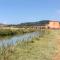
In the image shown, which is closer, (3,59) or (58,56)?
(3,59)

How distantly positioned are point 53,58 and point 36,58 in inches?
34.2

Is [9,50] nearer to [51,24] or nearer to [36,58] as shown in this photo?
[36,58]


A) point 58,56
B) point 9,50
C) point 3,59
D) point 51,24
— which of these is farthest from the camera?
point 51,24

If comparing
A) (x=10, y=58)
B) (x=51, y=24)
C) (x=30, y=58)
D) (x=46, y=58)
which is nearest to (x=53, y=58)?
(x=46, y=58)

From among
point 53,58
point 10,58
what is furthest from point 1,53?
point 53,58

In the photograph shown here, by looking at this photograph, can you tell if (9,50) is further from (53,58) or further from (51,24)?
(51,24)

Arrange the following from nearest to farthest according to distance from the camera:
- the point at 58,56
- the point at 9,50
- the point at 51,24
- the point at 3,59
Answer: the point at 3,59 → the point at 58,56 → the point at 9,50 → the point at 51,24

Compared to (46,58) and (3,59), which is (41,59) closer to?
(46,58)

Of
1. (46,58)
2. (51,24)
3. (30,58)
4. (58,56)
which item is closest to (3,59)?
(30,58)

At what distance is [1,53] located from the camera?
12.9m

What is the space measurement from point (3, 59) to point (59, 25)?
82.7 m

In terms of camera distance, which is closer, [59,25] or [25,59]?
[25,59]

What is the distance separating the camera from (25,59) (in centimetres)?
1183

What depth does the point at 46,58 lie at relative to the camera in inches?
479
